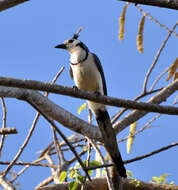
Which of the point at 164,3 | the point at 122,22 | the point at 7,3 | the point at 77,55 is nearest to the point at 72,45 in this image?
the point at 77,55

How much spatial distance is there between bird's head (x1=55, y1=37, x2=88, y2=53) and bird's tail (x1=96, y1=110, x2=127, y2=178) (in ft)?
3.18

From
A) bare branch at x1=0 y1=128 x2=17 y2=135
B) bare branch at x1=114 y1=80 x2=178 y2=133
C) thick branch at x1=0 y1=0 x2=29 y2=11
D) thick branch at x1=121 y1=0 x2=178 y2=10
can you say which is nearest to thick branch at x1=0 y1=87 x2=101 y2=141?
bare branch at x1=114 y1=80 x2=178 y2=133

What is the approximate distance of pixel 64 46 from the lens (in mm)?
4316

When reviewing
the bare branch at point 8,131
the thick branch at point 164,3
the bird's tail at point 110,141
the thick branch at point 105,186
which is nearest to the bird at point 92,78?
the bird's tail at point 110,141

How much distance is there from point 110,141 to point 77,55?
4.11 feet

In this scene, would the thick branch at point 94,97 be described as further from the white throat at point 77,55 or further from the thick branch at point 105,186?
the white throat at point 77,55

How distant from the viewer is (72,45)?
424 cm

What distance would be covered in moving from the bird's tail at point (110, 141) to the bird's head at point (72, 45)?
970 mm

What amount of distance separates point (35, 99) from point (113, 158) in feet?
3.00

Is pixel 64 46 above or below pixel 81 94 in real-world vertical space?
above

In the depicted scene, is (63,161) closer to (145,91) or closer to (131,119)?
(131,119)

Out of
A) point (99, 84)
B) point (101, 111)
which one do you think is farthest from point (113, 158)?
point (99, 84)

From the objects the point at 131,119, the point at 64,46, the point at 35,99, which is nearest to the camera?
the point at 35,99

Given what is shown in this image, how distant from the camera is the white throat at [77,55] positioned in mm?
3840
